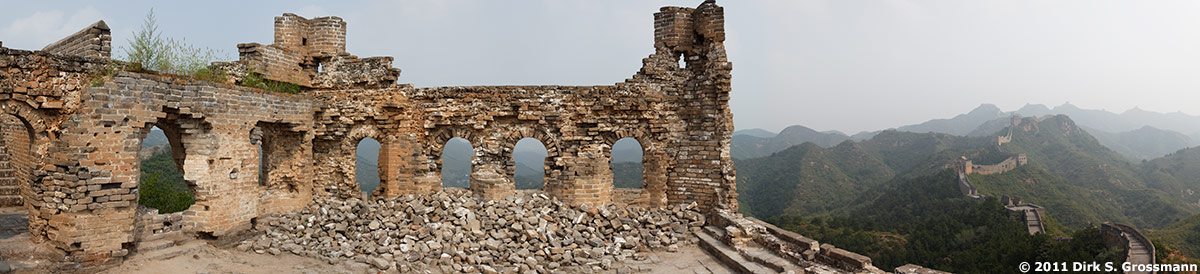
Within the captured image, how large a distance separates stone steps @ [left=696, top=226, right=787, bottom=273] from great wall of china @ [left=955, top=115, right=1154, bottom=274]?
893 inches

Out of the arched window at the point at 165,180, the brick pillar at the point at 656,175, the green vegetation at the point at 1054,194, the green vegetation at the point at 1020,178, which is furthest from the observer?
the green vegetation at the point at 1020,178

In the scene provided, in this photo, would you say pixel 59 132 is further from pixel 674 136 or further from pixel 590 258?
pixel 674 136

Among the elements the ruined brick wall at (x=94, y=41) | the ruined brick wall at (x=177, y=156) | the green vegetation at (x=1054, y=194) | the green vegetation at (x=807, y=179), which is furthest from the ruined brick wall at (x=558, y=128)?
the green vegetation at (x=1054, y=194)

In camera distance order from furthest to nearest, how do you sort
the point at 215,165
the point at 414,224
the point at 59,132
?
the point at 414,224, the point at 215,165, the point at 59,132

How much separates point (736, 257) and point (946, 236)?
27067 mm

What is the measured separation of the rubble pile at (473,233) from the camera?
8.62 meters

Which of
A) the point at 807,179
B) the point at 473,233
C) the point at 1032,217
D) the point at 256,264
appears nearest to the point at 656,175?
the point at 473,233

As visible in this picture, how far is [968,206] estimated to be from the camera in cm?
3478

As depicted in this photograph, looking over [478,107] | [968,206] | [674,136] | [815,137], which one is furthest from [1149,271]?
[815,137]

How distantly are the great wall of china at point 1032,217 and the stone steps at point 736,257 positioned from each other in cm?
2269

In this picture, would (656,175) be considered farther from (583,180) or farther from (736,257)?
(736,257)

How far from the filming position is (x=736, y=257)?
8.69 meters

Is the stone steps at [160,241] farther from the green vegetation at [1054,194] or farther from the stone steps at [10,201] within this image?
the green vegetation at [1054,194]

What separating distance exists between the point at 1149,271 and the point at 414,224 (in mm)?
28164
